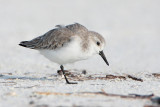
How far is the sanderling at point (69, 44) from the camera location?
5887 mm

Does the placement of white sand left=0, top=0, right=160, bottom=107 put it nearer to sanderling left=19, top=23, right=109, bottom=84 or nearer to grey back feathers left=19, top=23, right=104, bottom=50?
sanderling left=19, top=23, right=109, bottom=84

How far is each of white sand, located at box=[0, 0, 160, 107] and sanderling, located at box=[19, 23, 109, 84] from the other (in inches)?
15.9

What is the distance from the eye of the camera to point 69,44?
5.87 meters

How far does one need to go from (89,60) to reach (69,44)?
2.99 meters

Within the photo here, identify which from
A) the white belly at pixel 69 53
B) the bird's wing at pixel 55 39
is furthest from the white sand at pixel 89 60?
the bird's wing at pixel 55 39

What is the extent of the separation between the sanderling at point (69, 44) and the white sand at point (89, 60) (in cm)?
40

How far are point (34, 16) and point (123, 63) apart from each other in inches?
279

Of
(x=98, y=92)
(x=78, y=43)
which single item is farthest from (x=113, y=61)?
(x=98, y=92)

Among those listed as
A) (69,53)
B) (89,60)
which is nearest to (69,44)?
(69,53)

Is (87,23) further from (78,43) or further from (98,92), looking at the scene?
(98,92)

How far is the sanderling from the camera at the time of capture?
5.89 metres

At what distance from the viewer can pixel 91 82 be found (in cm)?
568

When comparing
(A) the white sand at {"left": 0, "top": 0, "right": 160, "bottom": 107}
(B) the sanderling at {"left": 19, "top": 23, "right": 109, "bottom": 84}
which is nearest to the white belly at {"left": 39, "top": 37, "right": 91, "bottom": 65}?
(B) the sanderling at {"left": 19, "top": 23, "right": 109, "bottom": 84}

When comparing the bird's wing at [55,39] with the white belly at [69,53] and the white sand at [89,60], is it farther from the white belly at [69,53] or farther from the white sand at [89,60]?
the white sand at [89,60]
